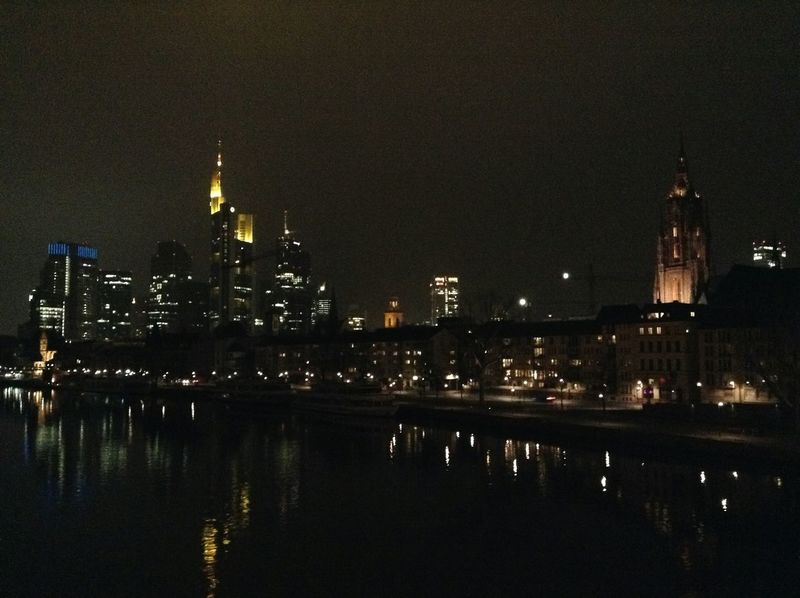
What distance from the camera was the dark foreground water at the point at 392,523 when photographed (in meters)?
20.1

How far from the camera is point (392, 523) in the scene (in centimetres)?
2620

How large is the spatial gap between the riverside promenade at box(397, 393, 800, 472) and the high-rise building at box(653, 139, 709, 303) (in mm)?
44762

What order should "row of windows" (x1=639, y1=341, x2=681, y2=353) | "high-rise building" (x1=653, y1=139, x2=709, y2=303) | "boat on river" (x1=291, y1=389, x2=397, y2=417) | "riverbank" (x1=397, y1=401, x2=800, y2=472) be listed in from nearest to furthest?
"riverbank" (x1=397, y1=401, x2=800, y2=472), "boat on river" (x1=291, y1=389, x2=397, y2=417), "row of windows" (x1=639, y1=341, x2=681, y2=353), "high-rise building" (x1=653, y1=139, x2=709, y2=303)

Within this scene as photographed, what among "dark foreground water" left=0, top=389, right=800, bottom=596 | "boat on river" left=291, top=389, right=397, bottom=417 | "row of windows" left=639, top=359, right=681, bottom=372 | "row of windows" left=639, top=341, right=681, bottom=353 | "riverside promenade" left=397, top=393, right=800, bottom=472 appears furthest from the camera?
"row of windows" left=639, top=341, right=681, bottom=353

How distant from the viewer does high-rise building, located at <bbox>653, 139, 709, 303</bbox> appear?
10169 cm

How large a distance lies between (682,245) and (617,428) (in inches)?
2666

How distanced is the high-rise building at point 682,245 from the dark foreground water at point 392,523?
216 ft

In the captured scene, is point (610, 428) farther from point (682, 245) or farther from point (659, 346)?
point (682, 245)

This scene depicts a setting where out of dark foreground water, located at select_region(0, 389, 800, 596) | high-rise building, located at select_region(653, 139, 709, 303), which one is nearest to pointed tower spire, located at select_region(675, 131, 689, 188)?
high-rise building, located at select_region(653, 139, 709, 303)

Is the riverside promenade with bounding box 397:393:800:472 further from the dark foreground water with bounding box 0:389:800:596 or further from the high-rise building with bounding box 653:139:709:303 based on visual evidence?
the high-rise building with bounding box 653:139:709:303

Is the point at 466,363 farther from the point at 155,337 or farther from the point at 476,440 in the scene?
the point at 155,337

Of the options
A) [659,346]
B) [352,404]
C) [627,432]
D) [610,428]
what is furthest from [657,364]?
[352,404]

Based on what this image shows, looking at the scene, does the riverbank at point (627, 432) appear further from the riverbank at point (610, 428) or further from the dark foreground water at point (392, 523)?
the dark foreground water at point (392, 523)

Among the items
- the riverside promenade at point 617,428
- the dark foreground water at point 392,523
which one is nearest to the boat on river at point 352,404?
the riverside promenade at point 617,428
